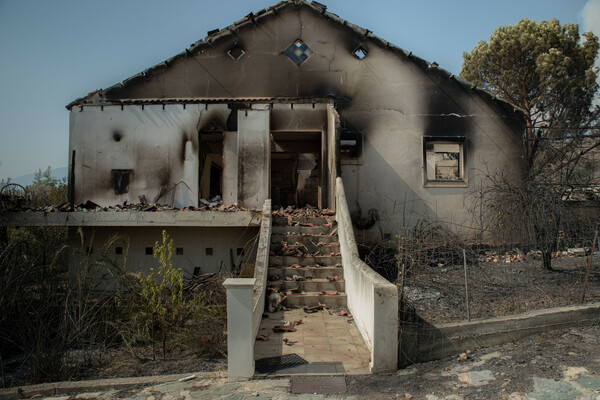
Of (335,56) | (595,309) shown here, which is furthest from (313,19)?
(595,309)

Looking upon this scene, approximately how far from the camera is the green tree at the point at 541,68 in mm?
20766

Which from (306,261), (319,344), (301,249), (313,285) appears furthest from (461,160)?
(319,344)

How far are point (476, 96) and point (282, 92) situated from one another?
6.42 meters

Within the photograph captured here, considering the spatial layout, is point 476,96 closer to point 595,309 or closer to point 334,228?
point 334,228

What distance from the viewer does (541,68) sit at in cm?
2223

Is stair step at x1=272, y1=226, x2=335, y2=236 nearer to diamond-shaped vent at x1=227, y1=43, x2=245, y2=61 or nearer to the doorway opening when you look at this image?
diamond-shaped vent at x1=227, y1=43, x2=245, y2=61

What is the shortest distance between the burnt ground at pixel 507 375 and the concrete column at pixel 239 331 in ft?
4.38

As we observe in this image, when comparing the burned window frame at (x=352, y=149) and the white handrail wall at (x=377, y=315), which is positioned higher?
the burned window frame at (x=352, y=149)

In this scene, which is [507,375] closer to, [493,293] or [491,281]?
[493,293]

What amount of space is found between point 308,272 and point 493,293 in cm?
362

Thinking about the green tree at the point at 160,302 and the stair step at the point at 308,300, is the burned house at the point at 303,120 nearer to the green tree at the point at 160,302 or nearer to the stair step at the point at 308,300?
the stair step at the point at 308,300

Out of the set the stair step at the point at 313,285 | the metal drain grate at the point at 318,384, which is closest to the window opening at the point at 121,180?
the stair step at the point at 313,285

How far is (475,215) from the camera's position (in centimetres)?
1414

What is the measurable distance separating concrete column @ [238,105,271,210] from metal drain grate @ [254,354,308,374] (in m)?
6.73
